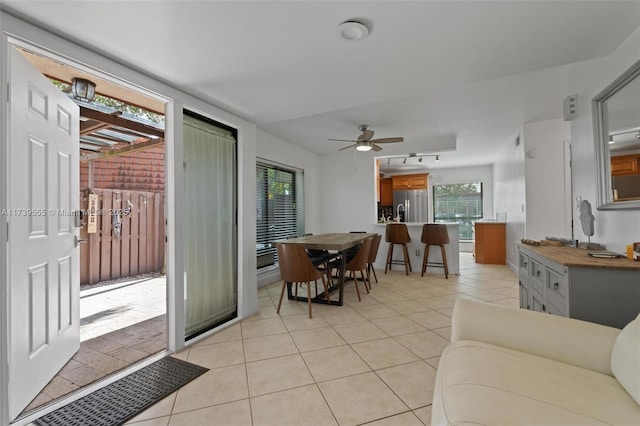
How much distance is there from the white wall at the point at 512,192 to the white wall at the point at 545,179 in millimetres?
208

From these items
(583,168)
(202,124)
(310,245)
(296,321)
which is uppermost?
(202,124)

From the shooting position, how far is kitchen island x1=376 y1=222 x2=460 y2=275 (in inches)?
200

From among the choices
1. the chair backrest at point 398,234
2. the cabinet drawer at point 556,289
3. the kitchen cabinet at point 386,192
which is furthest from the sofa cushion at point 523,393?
the kitchen cabinet at point 386,192

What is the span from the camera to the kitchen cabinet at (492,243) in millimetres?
5992

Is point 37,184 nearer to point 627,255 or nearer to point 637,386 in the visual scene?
point 637,386

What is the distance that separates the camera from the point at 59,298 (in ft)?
6.61

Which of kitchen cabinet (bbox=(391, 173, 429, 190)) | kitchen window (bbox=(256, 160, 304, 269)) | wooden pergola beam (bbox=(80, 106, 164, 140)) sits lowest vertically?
kitchen window (bbox=(256, 160, 304, 269))

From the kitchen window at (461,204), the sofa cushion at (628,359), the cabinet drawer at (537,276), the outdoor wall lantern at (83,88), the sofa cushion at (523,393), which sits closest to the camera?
the sofa cushion at (523,393)

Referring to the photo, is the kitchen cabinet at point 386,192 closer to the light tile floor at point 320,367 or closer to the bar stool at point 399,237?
the bar stool at point 399,237

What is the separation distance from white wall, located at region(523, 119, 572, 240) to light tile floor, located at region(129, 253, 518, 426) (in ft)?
4.47

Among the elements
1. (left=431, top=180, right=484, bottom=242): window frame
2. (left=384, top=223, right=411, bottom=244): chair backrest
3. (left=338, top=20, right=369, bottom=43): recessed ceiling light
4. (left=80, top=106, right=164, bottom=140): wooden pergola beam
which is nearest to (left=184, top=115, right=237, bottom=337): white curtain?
(left=80, top=106, right=164, bottom=140): wooden pergola beam

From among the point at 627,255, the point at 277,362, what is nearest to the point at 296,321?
the point at 277,362

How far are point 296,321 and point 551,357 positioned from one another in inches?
88.0

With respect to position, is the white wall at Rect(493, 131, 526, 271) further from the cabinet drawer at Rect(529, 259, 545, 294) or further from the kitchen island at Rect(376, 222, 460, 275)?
the cabinet drawer at Rect(529, 259, 545, 294)
